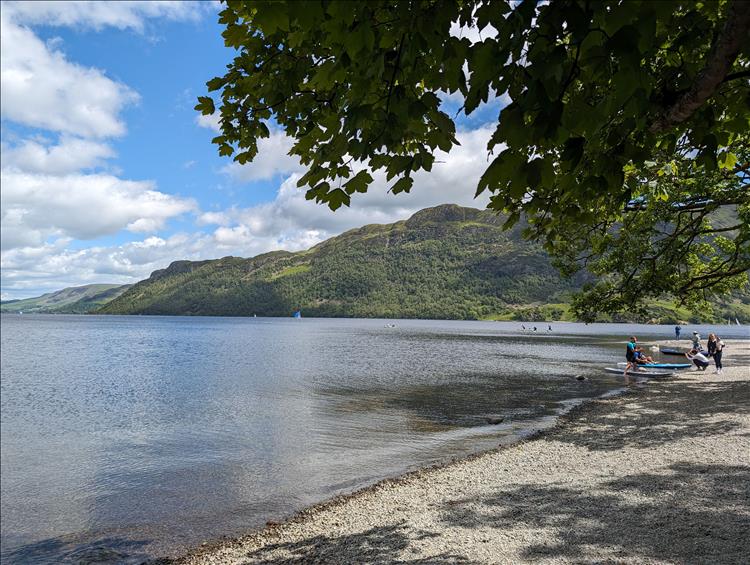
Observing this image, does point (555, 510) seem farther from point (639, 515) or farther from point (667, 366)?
point (667, 366)

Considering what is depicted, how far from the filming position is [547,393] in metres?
36.3

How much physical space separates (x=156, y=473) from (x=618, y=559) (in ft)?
58.5

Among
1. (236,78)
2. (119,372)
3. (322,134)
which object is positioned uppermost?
(236,78)

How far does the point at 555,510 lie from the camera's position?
1028 cm

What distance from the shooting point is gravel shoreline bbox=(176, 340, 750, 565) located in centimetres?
820

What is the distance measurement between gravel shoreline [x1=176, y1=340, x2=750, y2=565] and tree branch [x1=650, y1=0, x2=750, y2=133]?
6.73m

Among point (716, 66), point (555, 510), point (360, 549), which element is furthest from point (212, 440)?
point (716, 66)

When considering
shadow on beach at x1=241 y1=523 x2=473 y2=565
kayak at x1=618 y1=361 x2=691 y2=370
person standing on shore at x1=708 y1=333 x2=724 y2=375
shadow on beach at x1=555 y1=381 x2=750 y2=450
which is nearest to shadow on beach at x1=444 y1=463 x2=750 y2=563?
shadow on beach at x1=241 y1=523 x2=473 y2=565

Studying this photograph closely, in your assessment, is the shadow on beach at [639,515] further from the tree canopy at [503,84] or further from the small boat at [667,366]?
the small boat at [667,366]

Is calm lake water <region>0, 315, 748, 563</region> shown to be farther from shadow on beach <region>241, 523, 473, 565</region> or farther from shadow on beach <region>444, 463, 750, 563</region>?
shadow on beach <region>444, 463, 750, 563</region>

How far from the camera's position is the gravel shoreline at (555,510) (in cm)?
820

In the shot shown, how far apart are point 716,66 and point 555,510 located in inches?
372

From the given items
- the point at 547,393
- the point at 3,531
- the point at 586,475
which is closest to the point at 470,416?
the point at 547,393

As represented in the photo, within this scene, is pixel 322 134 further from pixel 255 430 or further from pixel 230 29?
pixel 255 430
